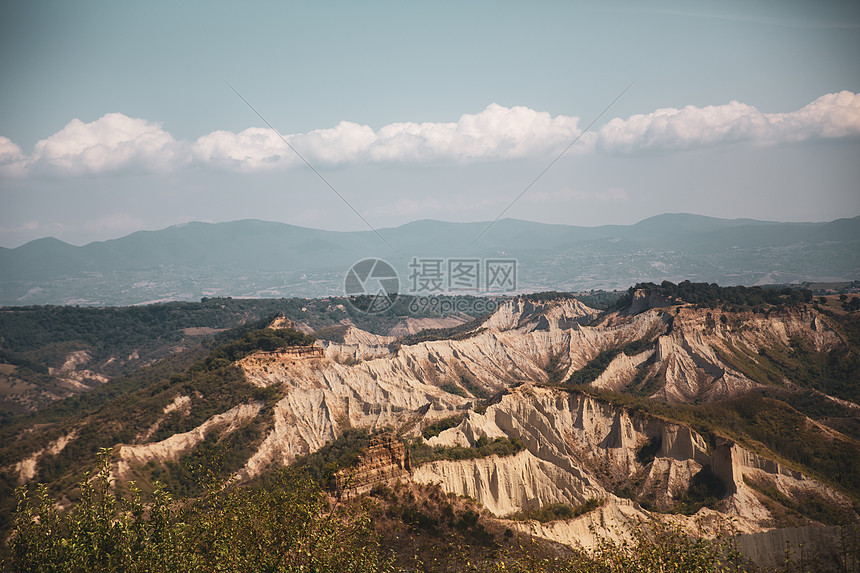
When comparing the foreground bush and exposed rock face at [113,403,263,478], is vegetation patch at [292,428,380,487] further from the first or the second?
the foreground bush

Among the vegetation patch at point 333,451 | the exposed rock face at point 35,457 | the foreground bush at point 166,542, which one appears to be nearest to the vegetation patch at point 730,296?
the vegetation patch at point 333,451

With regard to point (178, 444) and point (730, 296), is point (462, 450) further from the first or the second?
point (730, 296)

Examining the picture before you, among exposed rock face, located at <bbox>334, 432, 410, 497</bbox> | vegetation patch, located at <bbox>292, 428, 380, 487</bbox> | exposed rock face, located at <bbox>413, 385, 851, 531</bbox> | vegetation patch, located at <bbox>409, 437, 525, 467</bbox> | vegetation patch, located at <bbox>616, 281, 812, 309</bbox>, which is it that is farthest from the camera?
vegetation patch, located at <bbox>616, 281, 812, 309</bbox>

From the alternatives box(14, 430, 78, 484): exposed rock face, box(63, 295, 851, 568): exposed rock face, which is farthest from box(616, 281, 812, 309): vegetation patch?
box(14, 430, 78, 484): exposed rock face

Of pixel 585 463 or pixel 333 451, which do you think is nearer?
pixel 585 463

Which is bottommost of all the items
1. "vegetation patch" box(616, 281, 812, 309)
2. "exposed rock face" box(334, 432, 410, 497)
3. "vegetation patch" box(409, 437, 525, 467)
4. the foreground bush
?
"vegetation patch" box(409, 437, 525, 467)

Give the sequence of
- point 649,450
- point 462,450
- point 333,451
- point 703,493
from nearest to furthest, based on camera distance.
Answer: point 462,450 < point 703,493 < point 649,450 < point 333,451

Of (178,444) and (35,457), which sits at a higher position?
(35,457)

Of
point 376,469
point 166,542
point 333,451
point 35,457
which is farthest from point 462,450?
point 35,457
